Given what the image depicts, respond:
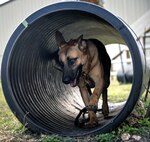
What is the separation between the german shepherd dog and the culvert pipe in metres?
0.27

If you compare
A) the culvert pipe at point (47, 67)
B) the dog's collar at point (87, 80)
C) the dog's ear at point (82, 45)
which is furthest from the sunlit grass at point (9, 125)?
the dog's ear at point (82, 45)

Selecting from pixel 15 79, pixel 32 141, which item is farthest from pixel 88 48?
pixel 32 141

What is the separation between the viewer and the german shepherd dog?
5031mm

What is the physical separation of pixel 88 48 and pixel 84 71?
0.33 m

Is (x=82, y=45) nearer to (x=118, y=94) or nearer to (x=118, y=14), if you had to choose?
(x=118, y=94)

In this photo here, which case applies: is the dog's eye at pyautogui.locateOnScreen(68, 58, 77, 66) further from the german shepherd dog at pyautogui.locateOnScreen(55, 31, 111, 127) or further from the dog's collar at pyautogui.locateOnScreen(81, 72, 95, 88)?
the dog's collar at pyautogui.locateOnScreen(81, 72, 95, 88)

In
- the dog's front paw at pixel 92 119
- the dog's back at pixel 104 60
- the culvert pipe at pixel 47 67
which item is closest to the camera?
the culvert pipe at pixel 47 67

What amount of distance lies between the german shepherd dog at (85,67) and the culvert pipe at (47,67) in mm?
274

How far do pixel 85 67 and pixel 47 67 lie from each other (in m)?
0.97

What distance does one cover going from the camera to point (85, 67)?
520cm

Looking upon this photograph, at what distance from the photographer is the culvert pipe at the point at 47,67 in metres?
4.52

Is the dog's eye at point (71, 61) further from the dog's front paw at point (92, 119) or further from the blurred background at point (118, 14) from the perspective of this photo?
the blurred background at point (118, 14)

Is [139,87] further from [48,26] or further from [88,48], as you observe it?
[48,26]

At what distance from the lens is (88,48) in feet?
17.7
